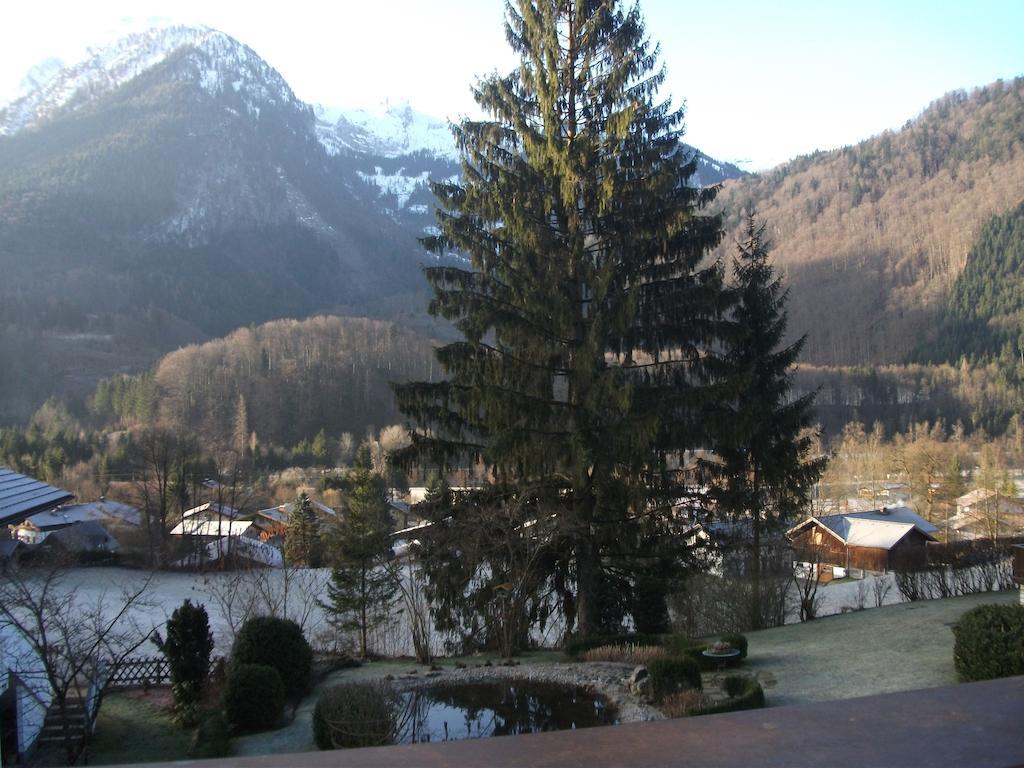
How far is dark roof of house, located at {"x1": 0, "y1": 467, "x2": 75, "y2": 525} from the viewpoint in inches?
311

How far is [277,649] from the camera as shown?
11617 millimetres

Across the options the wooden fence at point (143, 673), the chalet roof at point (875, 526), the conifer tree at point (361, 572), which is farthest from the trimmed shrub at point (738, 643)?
the chalet roof at point (875, 526)

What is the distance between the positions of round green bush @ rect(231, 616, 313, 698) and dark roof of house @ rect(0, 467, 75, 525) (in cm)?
333

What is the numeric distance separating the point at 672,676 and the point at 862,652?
13.9 ft

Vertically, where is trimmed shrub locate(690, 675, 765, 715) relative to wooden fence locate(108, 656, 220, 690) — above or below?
above

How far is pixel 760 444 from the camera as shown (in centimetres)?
1769

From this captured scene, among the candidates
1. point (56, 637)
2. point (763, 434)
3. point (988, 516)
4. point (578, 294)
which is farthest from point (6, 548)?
point (988, 516)

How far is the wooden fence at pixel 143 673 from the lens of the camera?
583 inches

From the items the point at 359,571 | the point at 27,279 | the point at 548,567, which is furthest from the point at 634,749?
the point at 27,279

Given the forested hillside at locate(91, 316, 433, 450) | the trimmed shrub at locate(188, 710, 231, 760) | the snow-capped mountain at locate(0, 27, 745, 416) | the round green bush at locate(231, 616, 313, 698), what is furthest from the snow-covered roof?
the snow-capped mountain at locate(0, 27, 745, 416)

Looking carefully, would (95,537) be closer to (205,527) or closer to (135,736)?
(205,527)

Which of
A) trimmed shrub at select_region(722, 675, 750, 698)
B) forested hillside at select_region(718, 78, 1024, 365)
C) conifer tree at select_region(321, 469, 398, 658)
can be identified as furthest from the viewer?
forested hillside at select_region(718, 78, 1024, 365)

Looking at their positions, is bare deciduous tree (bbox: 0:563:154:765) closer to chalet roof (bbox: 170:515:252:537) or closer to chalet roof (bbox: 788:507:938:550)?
chalet roof (bbox: 170:515:252:537)

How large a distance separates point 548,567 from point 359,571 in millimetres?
8608
